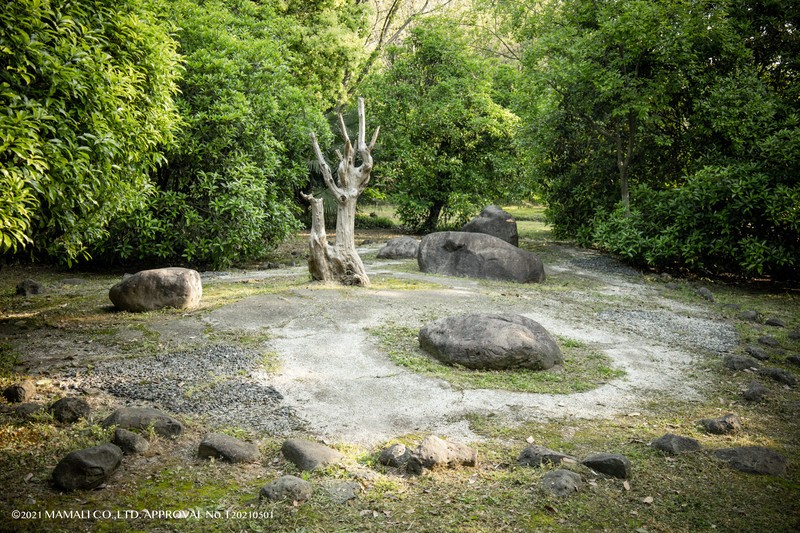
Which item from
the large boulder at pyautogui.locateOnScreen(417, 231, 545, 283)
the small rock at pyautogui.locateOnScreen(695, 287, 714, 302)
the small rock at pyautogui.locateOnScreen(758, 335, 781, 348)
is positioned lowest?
the small rock at pyautogui.locateOnScreen(758, 335, 781, 348)

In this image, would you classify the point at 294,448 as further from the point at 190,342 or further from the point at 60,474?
the point at 190,342

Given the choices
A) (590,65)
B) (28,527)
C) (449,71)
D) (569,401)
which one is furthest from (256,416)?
(449,71)

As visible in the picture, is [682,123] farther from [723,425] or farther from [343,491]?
[343,491]

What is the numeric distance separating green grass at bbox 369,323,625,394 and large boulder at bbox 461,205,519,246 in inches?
300

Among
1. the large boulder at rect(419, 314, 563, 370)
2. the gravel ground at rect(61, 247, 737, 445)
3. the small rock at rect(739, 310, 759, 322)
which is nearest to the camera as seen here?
the gravel ground at rect(61, 247, 737, 445)

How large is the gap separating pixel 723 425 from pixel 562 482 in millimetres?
1791

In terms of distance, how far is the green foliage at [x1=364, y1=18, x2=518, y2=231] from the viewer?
16938 millimetres

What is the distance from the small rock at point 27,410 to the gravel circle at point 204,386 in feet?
1.99

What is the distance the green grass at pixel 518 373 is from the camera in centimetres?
554

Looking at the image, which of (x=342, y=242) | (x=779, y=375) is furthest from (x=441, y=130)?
(x=779, y=375)

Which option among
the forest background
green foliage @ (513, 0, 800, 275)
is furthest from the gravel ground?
green foliage @ (513, 0, 800, 275)

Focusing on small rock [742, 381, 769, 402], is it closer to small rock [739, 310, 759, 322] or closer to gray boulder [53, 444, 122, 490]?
small rock [739, 310, 759, 322]

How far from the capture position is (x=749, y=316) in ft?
28.9

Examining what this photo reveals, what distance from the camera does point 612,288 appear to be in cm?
1085
